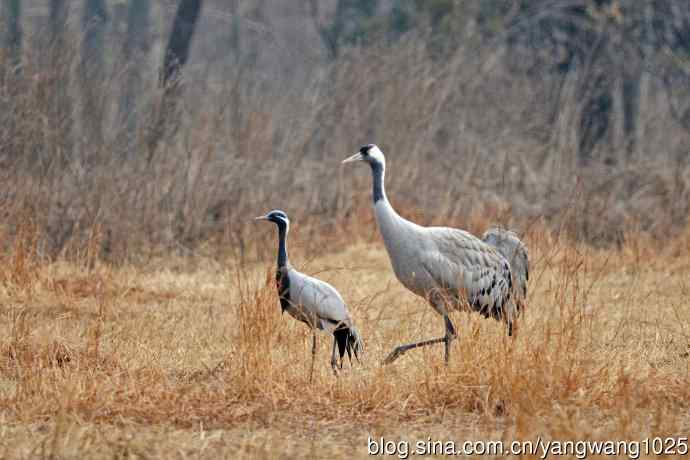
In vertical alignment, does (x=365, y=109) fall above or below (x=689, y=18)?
below

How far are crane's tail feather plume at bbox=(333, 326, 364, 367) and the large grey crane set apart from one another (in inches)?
8.1

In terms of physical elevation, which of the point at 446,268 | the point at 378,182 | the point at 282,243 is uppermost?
the point at 378,182

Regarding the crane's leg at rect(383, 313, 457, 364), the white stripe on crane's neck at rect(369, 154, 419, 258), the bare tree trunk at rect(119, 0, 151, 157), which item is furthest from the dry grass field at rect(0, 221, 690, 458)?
the bare tree trunk at rect(119, 0, 151, 157)

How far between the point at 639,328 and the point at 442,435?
324 centimetres

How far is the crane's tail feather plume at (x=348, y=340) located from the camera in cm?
704

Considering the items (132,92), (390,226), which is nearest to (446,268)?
(390,226)

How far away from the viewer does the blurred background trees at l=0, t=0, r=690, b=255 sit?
1105cm

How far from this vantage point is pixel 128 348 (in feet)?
24.2

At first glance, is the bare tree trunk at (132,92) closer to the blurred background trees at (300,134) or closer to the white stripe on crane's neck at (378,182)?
the blurred background trees at (300,134)

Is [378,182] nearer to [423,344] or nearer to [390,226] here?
[390,226]

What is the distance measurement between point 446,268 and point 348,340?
749 millimetres

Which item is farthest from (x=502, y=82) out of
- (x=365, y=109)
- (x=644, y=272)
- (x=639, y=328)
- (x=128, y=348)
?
(x=128, y=348)

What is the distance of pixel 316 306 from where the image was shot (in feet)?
22.7

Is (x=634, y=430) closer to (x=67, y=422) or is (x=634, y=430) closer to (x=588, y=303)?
(x=67, y=422)
